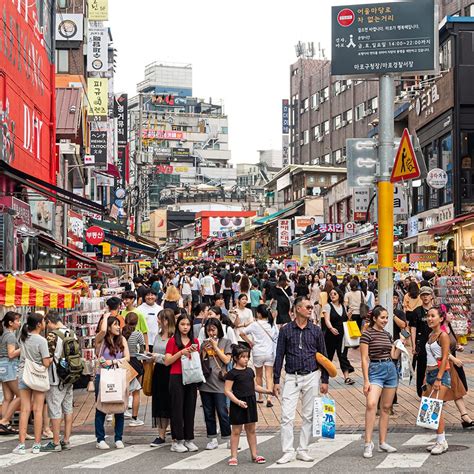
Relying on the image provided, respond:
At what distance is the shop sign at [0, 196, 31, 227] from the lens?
17812 millimetres

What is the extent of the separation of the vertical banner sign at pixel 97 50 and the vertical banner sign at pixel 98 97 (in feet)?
3.52

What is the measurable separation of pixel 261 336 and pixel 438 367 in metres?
3.20

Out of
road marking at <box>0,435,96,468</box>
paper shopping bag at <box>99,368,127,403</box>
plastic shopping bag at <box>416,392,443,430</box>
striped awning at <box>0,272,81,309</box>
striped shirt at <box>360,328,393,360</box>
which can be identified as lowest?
road marking at <box>0,435,96,468</box>

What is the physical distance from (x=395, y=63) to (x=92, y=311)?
21.9 feet

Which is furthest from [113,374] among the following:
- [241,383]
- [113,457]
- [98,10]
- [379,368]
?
[98,10]

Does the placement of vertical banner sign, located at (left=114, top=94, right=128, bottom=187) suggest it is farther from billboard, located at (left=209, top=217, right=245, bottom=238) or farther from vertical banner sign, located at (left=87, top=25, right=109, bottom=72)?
billboard, located at (left=209, top=217, right=245, bottom=238)

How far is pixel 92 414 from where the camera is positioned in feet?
42.8

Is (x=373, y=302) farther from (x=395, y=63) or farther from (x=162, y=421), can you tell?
(x=162, y=421)

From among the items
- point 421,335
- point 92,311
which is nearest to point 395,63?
point 421,335

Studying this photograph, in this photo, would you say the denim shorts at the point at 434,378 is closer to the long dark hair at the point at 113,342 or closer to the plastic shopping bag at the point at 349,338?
the plastic shopping bag at the point at 349,338

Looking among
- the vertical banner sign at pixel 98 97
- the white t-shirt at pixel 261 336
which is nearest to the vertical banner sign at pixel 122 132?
the vertical banner sign at pixel 98 97

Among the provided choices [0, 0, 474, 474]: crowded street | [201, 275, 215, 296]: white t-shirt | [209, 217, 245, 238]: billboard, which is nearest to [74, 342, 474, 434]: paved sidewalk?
[0, 0, 474, 474]: crowded street

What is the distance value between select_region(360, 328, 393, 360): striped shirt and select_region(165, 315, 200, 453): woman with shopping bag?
1.96 metres

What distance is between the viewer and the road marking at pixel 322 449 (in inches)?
367
